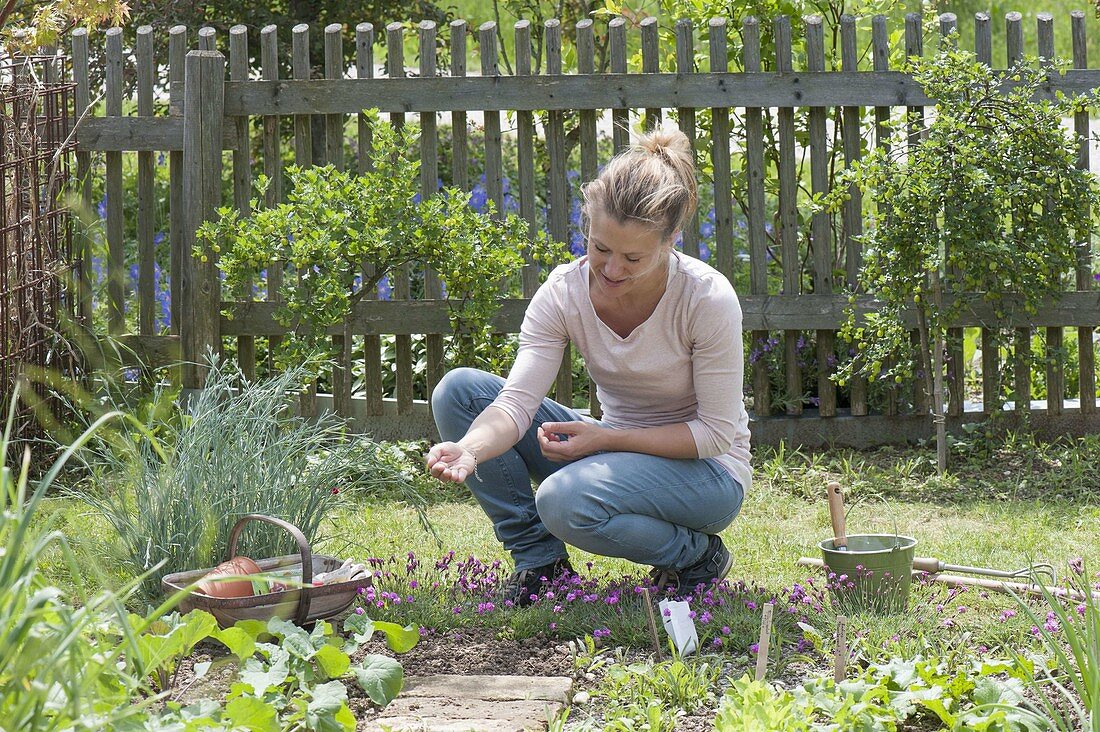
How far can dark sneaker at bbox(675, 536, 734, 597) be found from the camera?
3084 millimetres

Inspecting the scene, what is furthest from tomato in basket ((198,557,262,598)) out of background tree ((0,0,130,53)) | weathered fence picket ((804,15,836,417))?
weathered fence picket ((804,15,836,417))

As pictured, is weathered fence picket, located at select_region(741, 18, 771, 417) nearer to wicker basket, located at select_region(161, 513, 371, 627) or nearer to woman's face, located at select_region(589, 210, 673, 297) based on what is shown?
woman's face, located at select_region(589, 210, 673, 297)

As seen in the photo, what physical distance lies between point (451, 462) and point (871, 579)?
962 millimetres

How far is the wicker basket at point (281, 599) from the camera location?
2492 millimetres

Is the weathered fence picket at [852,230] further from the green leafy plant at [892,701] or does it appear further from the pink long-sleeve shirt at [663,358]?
the green leafy plant at [892,701]

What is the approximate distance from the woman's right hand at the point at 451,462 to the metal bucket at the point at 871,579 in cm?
84

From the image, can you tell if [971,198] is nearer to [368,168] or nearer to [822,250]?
[822,250]

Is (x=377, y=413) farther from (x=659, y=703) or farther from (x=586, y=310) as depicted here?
(x=659, y=703)

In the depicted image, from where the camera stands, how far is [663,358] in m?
3.06

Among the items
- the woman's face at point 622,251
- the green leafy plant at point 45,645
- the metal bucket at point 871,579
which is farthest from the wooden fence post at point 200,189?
the green leafy plant at point 45,645

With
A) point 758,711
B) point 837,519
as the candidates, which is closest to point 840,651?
point 758,711

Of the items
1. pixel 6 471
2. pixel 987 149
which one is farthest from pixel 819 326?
pixel 6 471

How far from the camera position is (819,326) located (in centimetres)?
495

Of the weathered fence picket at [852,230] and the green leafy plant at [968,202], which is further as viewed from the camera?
the weathered fence picket at [852,230]
